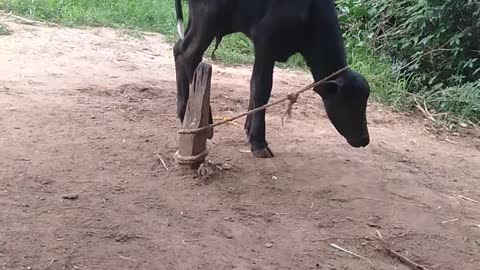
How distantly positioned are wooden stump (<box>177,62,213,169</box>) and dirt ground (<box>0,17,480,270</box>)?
0.11m

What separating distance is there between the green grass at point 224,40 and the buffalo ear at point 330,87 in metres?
2.31

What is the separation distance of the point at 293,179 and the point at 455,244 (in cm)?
99

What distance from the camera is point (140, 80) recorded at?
20.0 ft

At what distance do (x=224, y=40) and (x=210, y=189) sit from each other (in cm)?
453

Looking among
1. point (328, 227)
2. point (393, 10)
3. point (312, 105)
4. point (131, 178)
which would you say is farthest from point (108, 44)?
point (328, 227)

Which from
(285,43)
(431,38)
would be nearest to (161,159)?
(285,43)

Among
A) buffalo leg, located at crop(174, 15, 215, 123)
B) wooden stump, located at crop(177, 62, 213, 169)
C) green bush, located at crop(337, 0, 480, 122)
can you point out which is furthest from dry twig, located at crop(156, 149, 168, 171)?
green bush, located at crop(337, 0, 480, 122)

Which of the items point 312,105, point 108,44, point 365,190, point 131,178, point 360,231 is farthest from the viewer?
point 108,44

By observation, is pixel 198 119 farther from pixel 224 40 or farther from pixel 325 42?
pixel 224 40

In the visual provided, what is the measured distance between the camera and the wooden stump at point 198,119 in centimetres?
389

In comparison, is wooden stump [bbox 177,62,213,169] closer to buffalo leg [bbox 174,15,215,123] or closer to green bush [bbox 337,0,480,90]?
buffalo leg [bbox 174,15,215,123]

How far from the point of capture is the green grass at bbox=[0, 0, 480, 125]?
21.5ft

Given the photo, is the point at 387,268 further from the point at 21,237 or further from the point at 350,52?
the point at 350,52

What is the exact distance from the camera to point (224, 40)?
8.12 metres
